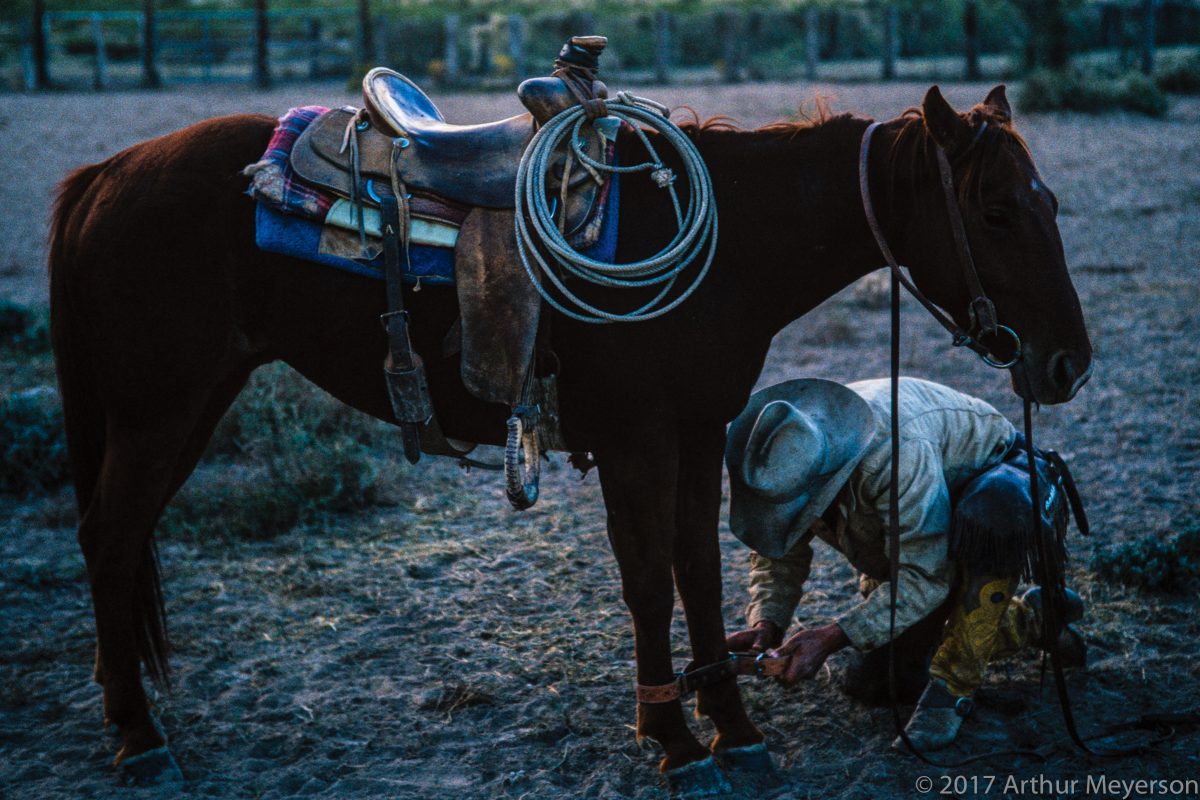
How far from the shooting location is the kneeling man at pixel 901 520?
3205 mm

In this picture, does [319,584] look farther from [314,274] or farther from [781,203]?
[781,203]

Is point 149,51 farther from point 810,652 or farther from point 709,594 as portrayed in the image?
point 810,652

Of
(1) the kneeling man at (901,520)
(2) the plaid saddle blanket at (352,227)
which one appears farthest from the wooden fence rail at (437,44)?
(2) the plaid saddle blanket at (352,227)

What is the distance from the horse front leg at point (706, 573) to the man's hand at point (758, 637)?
0.22 meters

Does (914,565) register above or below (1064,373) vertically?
below

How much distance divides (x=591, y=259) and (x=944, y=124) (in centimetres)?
93

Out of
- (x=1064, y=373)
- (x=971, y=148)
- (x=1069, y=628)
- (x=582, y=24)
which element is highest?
(x=582, y=24)

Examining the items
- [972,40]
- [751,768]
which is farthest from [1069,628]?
[972,40]

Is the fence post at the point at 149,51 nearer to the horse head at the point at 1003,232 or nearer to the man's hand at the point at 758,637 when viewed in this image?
the man's hand at the point at 758,637

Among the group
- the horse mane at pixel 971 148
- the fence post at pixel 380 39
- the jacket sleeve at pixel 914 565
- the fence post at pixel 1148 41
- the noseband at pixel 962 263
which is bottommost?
the jacket sleeve at pixel 914 565

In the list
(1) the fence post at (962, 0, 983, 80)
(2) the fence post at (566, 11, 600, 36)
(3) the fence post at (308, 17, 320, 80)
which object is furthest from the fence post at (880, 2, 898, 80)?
(3) the fence post at (308, 17, 320, 80)

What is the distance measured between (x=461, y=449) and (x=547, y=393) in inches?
17.3

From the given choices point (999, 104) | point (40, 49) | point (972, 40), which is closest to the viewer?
point (999, 104)

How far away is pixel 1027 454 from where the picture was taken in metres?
3.22
